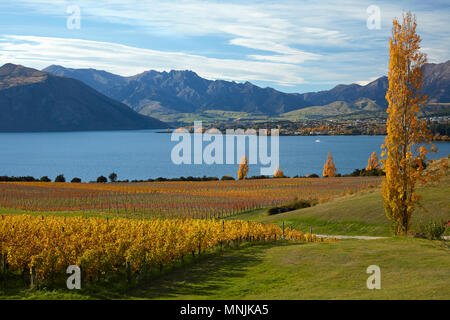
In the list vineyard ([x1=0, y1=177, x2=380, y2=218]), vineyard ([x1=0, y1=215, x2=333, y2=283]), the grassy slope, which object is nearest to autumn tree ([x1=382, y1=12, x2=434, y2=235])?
the grassy slope

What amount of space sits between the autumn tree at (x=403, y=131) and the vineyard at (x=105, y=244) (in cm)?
784

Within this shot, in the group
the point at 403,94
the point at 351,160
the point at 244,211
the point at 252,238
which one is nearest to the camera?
the point at 252,238

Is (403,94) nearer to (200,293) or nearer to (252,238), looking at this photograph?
(252,238)

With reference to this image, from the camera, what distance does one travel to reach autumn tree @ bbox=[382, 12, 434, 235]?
82.5ft

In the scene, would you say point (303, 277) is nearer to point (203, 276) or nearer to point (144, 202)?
point (203, 276)

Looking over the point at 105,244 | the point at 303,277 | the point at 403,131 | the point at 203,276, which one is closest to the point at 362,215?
the point at 403,131

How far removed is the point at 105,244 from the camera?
1734cm

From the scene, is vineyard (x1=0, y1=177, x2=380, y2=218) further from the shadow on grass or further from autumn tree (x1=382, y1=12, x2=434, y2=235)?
the shadow on grass

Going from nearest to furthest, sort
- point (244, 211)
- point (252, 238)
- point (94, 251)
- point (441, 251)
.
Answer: point (94, 251) → point (441, 251) → point (252, 238) → point (244, 211)

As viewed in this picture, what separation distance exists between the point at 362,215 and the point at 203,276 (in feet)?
65.7

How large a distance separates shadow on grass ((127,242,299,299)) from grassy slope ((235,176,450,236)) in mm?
12994

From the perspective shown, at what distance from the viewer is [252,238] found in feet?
76.9

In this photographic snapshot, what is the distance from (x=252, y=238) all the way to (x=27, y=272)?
11.5 meters
